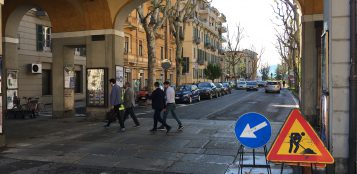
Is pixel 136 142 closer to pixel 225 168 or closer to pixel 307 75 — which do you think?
pixel 225 168

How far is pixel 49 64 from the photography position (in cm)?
2838

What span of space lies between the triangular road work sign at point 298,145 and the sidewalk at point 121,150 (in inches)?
72.8

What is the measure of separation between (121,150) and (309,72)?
7430 millimetres

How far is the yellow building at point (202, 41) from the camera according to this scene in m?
63.0

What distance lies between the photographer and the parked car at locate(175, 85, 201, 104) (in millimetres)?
27641

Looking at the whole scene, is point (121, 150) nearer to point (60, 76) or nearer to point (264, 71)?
point (60, 76)

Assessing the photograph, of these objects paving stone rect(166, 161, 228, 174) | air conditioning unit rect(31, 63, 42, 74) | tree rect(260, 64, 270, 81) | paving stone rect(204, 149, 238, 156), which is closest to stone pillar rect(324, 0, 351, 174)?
paving stone rect(166, 161, 228, 174)

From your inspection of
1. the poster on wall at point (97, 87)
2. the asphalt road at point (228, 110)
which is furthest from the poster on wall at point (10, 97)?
the asphalt road at point (228, 110)

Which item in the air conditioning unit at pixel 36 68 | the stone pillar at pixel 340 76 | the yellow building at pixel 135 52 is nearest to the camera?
the stone pillar at pixel 340 76

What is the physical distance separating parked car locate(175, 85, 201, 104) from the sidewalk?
13.6m

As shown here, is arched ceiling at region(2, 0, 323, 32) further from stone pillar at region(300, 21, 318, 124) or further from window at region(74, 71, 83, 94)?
window at region(74, 71, 83, 94)

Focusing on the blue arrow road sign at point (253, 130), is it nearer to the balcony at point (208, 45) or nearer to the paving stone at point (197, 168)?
the paving stone at point (197, 168)

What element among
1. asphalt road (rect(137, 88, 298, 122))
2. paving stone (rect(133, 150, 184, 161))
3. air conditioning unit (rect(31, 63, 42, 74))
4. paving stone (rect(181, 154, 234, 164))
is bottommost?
paving stone (rect(181, 154, 234, 164))

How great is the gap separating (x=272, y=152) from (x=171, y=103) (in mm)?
7513
